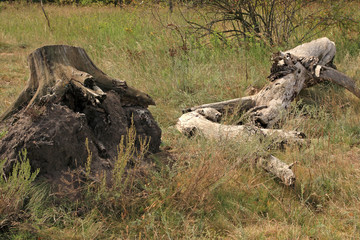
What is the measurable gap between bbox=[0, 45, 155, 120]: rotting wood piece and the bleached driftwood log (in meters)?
1.16

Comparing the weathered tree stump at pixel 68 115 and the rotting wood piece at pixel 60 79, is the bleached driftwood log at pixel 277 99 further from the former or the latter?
the rotting wood piece at pixel 60 79

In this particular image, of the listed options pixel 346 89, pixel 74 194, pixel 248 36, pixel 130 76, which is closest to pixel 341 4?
pixel 248 36

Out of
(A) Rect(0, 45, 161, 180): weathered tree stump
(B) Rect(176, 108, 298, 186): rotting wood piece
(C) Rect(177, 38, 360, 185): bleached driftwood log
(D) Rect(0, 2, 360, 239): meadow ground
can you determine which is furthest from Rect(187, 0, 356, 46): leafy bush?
(A) Rect(0, 45, 161, 180): weathered tree stump

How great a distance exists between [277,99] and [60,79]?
3076 mm

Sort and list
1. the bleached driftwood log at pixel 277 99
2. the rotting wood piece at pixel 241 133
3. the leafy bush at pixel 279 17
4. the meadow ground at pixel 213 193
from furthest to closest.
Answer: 1. the leafy bush at pixel 279 17
2. the bleached driftwood log at pixel 277 99
3. the rotting wood piece at pixel 241 133
4. the meadow ground at pixel 213 193

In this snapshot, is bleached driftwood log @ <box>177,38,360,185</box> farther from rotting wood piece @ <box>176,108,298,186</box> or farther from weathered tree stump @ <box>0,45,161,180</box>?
weathered tree stump @ <box>0,45,161,180</box>

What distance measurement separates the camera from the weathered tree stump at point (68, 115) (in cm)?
310

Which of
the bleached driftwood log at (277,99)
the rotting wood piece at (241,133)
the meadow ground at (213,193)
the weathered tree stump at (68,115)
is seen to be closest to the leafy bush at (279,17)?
the bleached driftwood log at (277,99)

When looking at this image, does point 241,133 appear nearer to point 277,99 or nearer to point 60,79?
point 277,99

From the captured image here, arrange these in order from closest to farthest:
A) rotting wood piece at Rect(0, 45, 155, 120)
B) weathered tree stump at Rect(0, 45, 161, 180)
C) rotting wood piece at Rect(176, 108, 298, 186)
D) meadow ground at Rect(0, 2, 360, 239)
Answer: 1. meadow ground at Rect(0, 2, 360, 239)
2. weathered tree stump at Rect(0, 45, 161, 180)
3. rotting wood piece at Rect(0, 45, 155, 120)
4. rotting wood piece at Rect(176, 108, 298, 186)

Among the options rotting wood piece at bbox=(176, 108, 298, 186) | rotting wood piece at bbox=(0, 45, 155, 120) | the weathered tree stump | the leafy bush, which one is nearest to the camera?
the weathered tree stump

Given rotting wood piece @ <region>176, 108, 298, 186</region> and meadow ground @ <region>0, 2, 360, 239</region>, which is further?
rotting wood piece @ <region>176, 108, 298, 186</region>

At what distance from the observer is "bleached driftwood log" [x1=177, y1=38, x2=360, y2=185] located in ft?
13.9

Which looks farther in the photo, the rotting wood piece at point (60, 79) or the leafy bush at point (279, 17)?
the leafy bush at point (279, 17)
